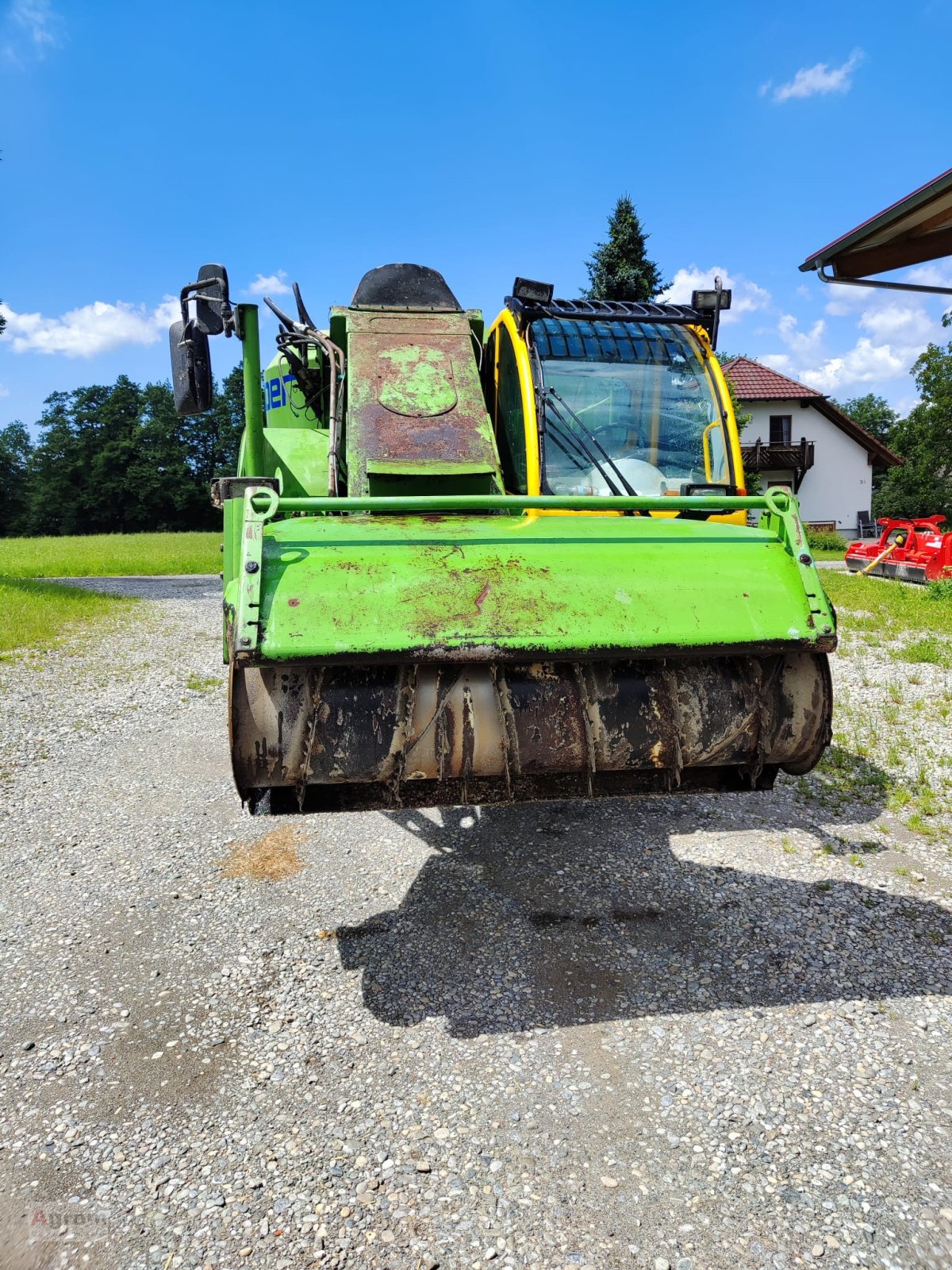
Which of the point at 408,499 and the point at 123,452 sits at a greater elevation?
the point at 123,452

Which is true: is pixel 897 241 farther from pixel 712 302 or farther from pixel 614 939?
pixel 614 939

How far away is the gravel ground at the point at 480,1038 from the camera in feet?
7.20

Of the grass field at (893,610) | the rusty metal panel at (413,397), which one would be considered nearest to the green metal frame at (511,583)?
the rusty metal panel at (413,397)

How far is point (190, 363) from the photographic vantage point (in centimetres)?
399

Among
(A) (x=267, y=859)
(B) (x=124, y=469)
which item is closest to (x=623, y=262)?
(A) (x=267, y=859)

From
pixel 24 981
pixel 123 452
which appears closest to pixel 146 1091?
pixel 24 981

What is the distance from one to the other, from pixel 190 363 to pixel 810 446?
34.1 m

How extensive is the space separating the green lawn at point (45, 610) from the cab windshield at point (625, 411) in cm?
857

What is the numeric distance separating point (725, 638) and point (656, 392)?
2.31m

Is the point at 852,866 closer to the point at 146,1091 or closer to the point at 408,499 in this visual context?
the point at 408,499

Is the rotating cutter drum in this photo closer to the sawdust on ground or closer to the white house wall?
the sawdust on ground

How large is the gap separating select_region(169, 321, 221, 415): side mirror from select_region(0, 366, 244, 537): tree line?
197 feet

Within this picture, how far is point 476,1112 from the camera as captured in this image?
8.53 feet

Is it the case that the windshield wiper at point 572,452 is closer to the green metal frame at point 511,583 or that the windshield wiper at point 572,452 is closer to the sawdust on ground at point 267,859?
the green metal frame at point 511,583
